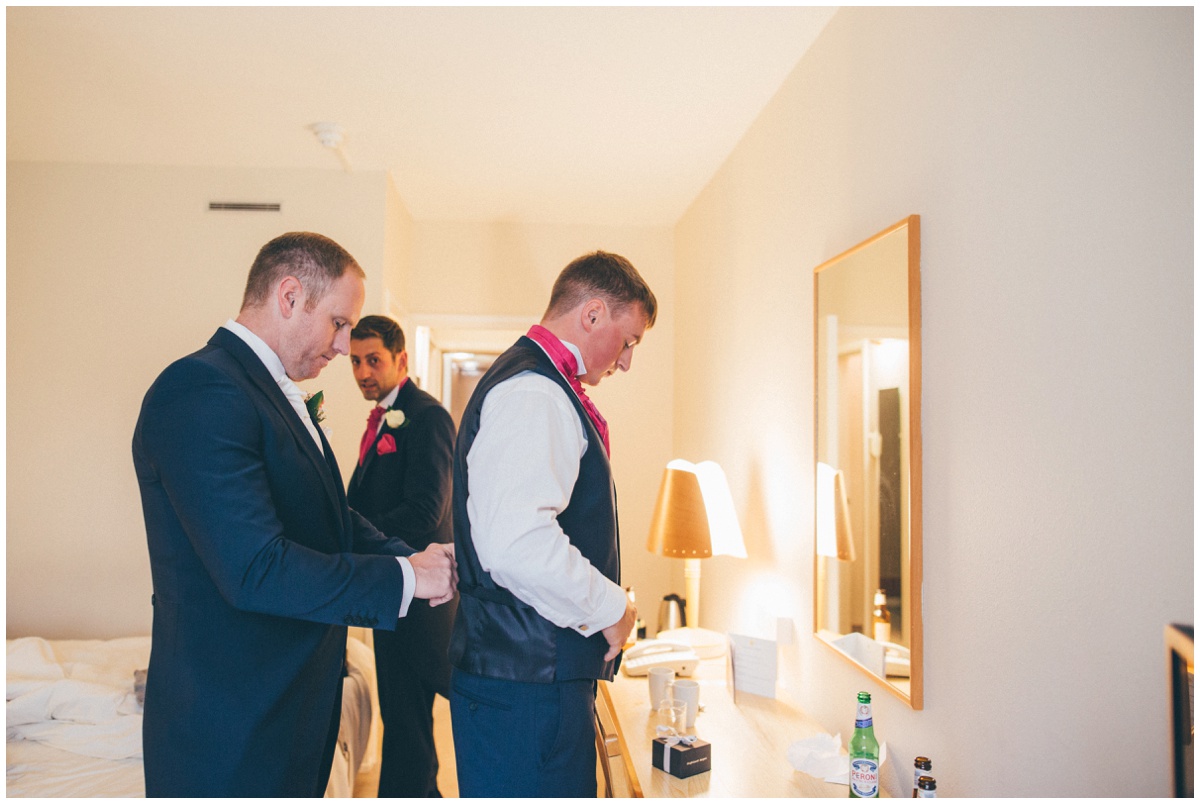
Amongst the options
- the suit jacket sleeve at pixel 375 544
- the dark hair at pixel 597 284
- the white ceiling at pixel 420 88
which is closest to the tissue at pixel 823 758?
the suit jacket sleeve at pixel 375 544

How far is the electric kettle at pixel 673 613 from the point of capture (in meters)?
3.46

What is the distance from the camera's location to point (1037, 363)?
1319 millimetres

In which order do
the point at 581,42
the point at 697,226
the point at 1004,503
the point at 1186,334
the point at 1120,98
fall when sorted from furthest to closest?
1. the point at 697,226
2. the point at 581,42
3. the point at 1004,503
4. the point at 1120,98
5. the point at 1186,334

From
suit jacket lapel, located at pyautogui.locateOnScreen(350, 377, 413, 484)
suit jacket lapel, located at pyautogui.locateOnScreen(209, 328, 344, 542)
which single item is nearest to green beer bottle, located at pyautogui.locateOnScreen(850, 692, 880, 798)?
suit jacket lapel, located at pyautogui.locateOnScreen(209, 328, 344, 542)

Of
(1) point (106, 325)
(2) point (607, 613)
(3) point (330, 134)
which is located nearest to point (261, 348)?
(2) point (607, 613)

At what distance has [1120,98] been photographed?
114 centimetres

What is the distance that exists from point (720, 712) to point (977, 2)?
1.86 meters

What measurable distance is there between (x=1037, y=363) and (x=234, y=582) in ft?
4.47

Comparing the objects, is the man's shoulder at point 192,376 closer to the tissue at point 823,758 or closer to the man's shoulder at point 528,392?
the man's shoulder at point 528,392

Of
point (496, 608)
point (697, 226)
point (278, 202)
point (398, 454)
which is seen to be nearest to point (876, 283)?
point (496, 608)

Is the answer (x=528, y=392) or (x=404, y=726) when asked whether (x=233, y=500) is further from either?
(x=404, y=726)

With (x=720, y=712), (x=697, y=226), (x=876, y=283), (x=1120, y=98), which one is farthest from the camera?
(x=697, y=226)

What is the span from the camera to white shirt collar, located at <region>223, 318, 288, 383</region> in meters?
1.42

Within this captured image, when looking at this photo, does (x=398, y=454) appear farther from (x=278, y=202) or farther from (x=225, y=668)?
(x=278, y=202)
